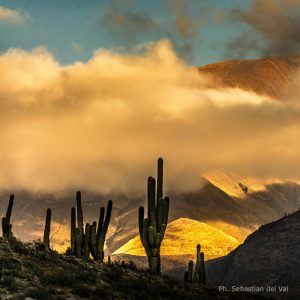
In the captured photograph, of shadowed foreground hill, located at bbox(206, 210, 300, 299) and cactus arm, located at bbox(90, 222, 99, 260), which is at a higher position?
shadowed foreground hill, located at bbox(206, 210, 300, 299)

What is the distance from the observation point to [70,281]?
26484 mm

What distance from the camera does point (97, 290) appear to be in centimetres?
2591

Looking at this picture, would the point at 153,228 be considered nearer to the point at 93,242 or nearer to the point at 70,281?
the point at 93,242

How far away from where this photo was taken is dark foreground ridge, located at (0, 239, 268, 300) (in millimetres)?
24625

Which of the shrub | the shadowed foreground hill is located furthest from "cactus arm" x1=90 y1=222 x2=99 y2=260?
the shadowed foreground hill

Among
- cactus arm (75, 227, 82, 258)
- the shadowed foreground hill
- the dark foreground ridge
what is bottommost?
the dark foreground ridge

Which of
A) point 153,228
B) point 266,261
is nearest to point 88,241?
point 153,228

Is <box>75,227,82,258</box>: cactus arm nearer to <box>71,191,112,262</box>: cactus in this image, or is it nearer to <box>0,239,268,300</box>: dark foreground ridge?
<box>71,191,112,262</box>: cactus

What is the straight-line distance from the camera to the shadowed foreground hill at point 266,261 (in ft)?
287

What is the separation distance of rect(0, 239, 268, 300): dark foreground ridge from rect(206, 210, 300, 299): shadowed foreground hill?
165 feet

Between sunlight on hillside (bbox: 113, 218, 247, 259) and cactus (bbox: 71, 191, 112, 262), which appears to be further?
sunlight on hillside (bbox: 113, 218, 247, 259)

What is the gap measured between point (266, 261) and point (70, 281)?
7353 centimetres

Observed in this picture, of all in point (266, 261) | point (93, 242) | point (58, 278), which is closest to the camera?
point (58, 278)

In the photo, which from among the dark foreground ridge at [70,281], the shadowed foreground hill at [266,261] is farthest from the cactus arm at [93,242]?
the shadowed foreground hill at [266,261]
